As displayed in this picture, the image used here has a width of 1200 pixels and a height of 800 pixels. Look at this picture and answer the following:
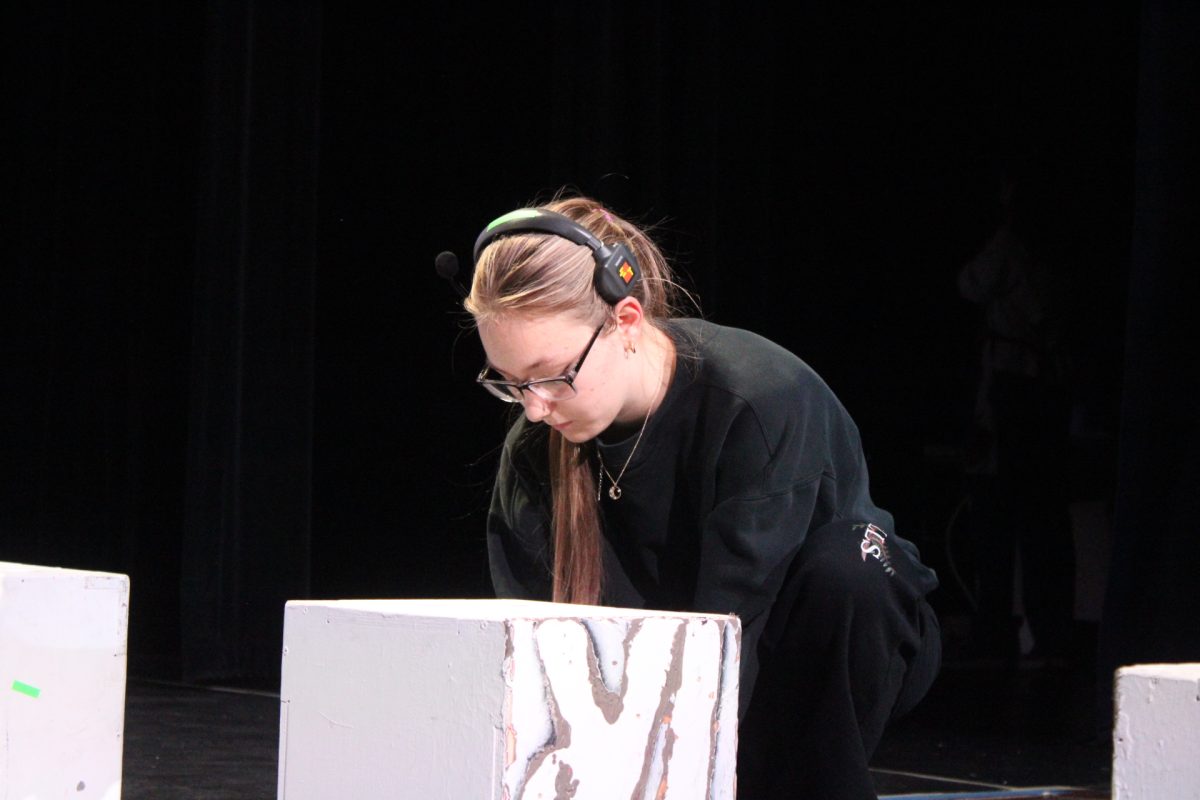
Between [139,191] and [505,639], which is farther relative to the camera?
[139,191]

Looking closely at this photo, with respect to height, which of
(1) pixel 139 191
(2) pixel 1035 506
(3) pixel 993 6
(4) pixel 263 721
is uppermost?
(3) pixel 993 6

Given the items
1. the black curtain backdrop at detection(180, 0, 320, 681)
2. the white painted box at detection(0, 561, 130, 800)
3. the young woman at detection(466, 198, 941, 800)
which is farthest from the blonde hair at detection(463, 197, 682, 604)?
the black curtain backdrop at detection(180, 0, 320, 681)

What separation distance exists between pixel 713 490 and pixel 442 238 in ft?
8.50

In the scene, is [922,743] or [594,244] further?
[922,743]

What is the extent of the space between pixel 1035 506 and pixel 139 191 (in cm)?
234

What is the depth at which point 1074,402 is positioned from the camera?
425cm

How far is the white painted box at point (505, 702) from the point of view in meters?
1.10

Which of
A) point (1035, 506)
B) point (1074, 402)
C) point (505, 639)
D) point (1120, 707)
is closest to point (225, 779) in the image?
point (505, 639)

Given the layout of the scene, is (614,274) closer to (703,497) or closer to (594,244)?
(594,244)

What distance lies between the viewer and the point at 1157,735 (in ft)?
3.23

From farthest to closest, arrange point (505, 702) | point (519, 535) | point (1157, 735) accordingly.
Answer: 1. point (519, 535)
2. point (505, 702)
3. point (1157, 735)

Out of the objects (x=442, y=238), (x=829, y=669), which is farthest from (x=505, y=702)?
(x=442, y=238)

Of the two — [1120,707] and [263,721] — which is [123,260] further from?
[1120,707]

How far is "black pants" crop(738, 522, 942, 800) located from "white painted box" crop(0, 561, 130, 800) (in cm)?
62
